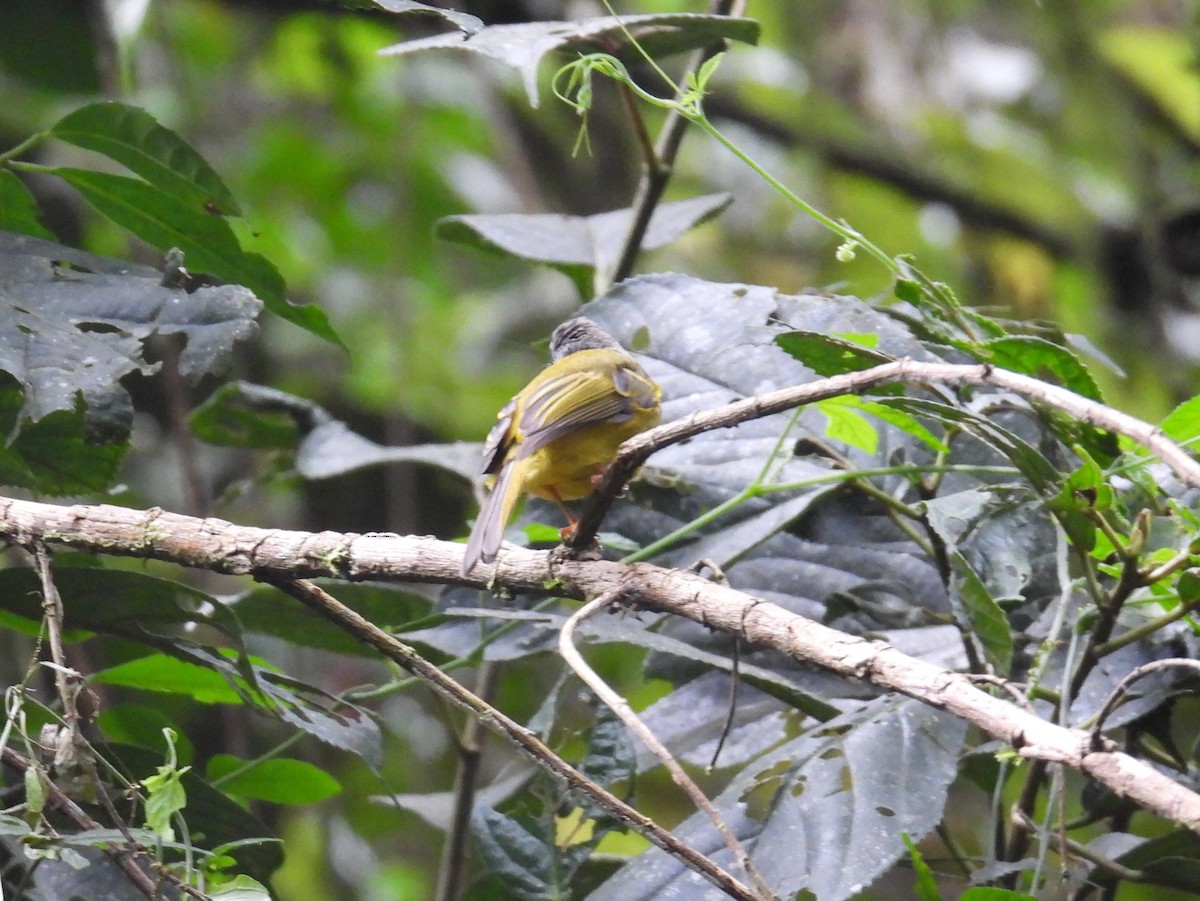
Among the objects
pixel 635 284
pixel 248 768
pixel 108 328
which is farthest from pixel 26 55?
pixel 248 768

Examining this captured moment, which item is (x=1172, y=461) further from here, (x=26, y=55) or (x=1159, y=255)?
(x=1159, y=255)

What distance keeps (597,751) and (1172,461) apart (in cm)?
97

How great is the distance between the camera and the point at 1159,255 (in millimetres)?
4816

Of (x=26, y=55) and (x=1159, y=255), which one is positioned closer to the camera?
(x=26, y=55)

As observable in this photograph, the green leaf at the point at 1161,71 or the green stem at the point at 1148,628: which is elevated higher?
the green leaf at the point at 1161,71

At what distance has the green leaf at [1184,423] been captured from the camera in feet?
4.52

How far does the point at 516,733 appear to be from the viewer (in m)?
1.38

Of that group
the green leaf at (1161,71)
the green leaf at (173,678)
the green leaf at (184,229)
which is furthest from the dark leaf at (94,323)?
the green leaf at (1161,71)

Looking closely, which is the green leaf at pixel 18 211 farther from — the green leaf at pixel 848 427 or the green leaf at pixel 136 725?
the green leaf at pixel 848 427

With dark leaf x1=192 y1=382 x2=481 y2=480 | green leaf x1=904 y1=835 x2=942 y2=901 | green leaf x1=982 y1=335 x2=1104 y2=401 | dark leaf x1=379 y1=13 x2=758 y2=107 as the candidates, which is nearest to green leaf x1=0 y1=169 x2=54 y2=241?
dark leaf x1=192 y1=382 x2=481 y2=480

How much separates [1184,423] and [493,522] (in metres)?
0.89

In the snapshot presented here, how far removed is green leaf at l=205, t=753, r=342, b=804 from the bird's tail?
1.45 feet

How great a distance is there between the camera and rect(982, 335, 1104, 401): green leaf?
1489 mm

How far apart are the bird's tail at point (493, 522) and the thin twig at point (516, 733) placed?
139 millimetres
